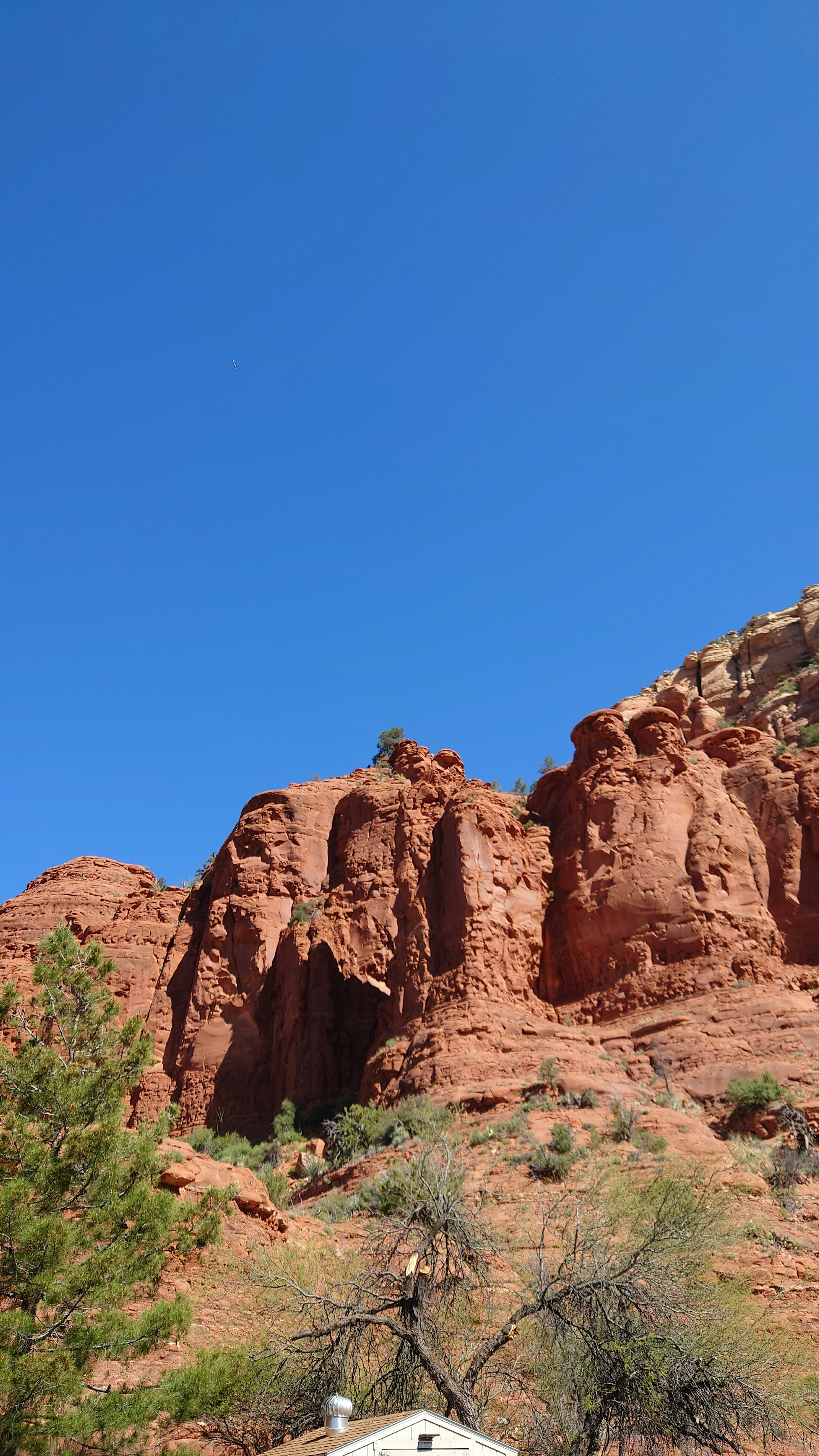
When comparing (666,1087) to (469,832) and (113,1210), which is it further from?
(113,1210)

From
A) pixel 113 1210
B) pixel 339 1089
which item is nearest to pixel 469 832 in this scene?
pixel 339 1089

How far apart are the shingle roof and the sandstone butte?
15.5 metres

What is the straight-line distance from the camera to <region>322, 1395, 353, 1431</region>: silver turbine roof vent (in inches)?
386

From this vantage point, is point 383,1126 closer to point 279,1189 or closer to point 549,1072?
point 279,1189

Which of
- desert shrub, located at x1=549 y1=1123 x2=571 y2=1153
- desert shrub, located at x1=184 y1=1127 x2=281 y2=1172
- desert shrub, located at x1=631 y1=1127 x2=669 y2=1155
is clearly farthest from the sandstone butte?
desert shrub, located at x1=631 y1=1127 x2=669 y2=1155

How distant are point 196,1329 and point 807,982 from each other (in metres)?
22.0

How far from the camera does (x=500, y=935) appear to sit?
33.8 m

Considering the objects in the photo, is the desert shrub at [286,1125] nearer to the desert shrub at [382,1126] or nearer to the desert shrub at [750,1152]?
the desert shrub at [382,1126]

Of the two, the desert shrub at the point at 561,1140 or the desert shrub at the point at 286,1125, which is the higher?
the desert shrub at the point at 286,1125

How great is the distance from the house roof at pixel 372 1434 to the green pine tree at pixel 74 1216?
85.7 inches

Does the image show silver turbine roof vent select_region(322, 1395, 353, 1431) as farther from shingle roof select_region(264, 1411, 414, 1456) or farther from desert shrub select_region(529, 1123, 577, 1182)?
desert shrub select_region(529, 1123, 577, 1182)

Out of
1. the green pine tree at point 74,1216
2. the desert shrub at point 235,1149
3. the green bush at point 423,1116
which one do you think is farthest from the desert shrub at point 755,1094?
the green pine tree at point 74,1216

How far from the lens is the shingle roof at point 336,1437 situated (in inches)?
359

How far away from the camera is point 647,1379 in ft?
39.1
